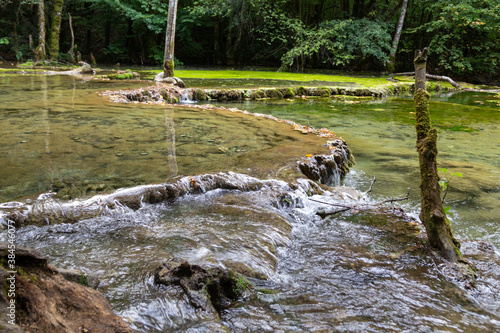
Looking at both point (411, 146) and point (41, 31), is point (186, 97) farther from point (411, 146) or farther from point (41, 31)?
point (41, 31)

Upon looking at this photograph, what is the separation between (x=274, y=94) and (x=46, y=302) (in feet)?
36.0

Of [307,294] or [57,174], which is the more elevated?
[57,174]

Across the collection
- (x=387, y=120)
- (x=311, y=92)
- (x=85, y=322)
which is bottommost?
(x=85, y=322)

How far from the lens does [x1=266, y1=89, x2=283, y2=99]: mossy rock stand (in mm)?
11568

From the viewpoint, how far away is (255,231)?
289 centimetres

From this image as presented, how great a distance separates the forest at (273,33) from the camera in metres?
19.1

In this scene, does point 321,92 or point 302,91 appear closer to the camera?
point 302,91

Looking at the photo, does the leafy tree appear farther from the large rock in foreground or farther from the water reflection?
the large rock in foreground

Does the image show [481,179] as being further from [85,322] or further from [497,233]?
[85,322]

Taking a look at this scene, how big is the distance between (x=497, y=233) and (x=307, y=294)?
250 cm

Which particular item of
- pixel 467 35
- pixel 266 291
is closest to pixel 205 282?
pixel 266 291

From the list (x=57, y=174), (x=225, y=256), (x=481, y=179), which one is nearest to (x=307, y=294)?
(x=225, y=256)

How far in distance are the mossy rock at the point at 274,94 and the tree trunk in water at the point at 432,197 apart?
29.5 feet

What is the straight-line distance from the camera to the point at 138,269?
2.26 m
